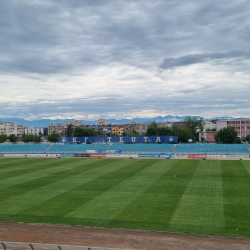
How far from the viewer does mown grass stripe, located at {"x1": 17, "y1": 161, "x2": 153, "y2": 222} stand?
22.5m

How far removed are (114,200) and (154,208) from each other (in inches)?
163

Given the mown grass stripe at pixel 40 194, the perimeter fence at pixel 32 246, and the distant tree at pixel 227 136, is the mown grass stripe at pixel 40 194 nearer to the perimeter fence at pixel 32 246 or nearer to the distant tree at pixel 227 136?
the perimeter fence at pixel 32 246

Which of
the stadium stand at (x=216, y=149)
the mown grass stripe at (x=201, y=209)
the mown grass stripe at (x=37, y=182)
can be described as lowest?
the mown grass stripe at (x=201, y=209)

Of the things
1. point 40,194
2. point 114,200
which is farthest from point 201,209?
point 40,194

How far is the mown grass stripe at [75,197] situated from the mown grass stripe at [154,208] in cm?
314

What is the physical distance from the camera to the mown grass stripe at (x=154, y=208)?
19.5 metres

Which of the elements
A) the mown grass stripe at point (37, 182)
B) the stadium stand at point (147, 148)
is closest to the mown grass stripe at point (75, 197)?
the mown grass stripe at point (37, 182)

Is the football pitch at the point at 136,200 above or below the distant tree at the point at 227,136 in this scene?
below

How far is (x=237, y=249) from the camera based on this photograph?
15508mm

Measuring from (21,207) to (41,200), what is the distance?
7.34 ft

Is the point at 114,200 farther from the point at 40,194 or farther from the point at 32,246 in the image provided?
the point at 32,246

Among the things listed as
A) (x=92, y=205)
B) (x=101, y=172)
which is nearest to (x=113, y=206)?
(x=92, y=205)

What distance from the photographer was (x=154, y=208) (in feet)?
75.1

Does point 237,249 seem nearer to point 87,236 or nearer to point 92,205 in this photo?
point 87,236
